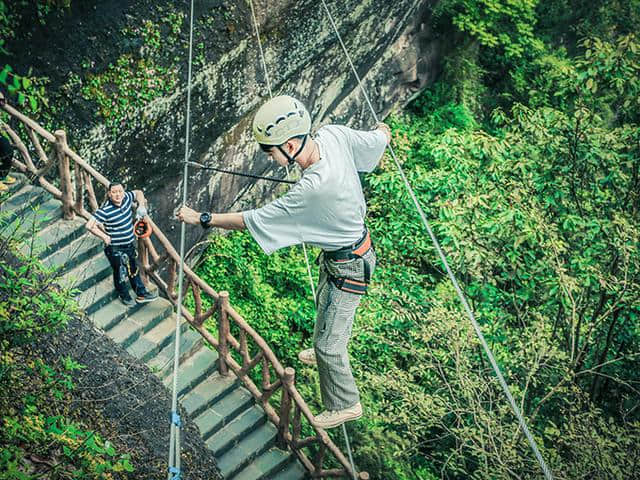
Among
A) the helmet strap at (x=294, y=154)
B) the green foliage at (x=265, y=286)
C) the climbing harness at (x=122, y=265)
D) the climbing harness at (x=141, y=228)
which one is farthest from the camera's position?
the green foliage at (x=265, y=286)

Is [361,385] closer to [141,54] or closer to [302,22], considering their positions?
[141,54]

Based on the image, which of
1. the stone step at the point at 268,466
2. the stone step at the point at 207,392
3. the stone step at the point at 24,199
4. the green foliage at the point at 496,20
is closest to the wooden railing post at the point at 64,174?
the stone step at the point at 24,199

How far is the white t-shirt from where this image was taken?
461 cm

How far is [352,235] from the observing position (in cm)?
506

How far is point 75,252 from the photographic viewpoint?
7.64 meters

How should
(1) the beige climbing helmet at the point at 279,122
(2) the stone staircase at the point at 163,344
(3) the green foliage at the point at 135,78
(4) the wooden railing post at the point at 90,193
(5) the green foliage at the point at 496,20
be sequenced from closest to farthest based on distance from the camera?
(1) the beige climbing helmet at the point at 279,122, (2) the stone staircase at the point at 163,344, (4) the wooden railing post at the point at 90,193, (3) the green foliage at the point at 135,78, (5) the green foliage at the point at 496,20

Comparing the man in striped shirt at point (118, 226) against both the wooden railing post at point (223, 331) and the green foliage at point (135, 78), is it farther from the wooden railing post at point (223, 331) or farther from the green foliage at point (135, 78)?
the green foliage at point (135, 78)

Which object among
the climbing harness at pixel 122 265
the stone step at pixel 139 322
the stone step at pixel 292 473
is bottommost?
the stone step at pixel 292 473

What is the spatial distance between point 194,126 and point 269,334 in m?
3.81

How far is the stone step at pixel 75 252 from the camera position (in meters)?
7.67

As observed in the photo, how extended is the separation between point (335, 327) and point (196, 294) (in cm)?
319

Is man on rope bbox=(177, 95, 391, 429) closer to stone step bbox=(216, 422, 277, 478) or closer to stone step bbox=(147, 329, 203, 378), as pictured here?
stone step bbox=(216, 422, 277, 478)

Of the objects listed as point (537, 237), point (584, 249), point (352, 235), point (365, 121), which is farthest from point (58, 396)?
point (365, 121)

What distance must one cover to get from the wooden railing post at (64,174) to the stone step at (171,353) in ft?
7.18
